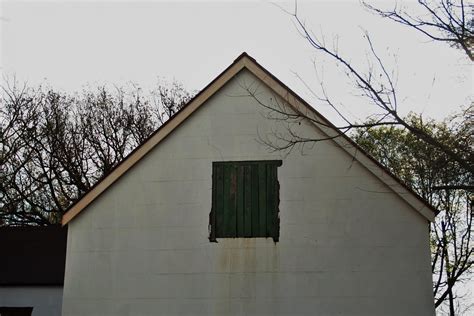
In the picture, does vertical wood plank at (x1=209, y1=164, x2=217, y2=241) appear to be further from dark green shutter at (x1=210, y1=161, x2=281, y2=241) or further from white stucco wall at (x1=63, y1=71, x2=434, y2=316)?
white stucco wall at (x1=63, y1=71, x2=434, y2=316)

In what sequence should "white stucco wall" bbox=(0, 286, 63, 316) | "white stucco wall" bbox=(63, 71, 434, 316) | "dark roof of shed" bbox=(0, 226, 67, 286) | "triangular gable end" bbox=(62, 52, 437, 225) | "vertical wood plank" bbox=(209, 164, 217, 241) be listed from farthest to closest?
"dark roof of shed" bbox=(0, 226, 67, 286) < "white stucco wall" bbox=(0, 286, 63, 316) < "triangular gable end" bbox=(62, 52, 437, 225) < "vertical wood plank" bbox=(209, 164, 217, 241) < "white stucco wall" bbox=(63, 71, 434, 316)

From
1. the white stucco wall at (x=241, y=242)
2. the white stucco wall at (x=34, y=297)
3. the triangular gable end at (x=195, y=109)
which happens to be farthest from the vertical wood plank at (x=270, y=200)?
the white stucco wall at (x=34, y=297)

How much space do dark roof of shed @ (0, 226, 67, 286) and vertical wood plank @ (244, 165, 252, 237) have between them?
6177mm

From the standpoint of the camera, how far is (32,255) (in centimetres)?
1669

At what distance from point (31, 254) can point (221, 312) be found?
7671 millimetres

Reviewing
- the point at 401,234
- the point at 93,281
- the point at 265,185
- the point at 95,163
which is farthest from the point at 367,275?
the point at 95,163

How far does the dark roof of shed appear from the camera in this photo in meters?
15.6

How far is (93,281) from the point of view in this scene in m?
11.9

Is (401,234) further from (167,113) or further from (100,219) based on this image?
(167,113)

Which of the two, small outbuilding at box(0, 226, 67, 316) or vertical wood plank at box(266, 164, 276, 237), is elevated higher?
vertical wood plank at box(266, 164, 276, 237)

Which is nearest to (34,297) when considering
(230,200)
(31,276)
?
(31,276)

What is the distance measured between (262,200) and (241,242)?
0.91 meters

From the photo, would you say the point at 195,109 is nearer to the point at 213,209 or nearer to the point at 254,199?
the point at 213,209

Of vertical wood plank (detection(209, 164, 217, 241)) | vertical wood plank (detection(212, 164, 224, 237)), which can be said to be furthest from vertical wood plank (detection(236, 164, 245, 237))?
vertical wood plank (detection(209, 164, 217, 241))
